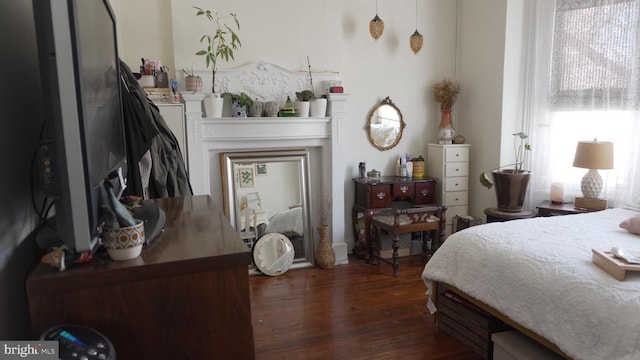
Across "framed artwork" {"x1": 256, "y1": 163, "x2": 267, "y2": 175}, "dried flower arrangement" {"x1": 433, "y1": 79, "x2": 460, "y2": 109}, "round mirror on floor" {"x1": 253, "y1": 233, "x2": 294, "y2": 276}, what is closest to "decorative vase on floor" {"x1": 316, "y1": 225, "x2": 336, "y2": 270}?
"round mirror on floor" {"x1": 253, "y1": 233, "x2": 294, "y2": 276}

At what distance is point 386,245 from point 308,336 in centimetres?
159

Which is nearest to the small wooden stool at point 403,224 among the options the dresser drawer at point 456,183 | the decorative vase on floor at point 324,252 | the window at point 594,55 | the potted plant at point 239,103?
the dresser drawer at point 456,183

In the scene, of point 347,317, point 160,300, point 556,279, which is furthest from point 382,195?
point 160,300

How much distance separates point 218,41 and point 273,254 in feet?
5.94

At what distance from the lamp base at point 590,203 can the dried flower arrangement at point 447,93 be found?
4.79 feet

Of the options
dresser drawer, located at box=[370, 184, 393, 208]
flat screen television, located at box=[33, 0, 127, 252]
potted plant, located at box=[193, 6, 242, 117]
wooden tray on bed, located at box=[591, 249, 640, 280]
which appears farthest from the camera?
dresser drawer, located at box=[370, 184, 393, 208]

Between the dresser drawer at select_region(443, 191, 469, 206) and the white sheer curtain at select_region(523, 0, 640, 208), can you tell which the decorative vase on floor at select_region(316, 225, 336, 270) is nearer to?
the dresser drawer at select_region(443, 191, 469, 206)

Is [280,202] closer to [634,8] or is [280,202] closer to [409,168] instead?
[409,168]

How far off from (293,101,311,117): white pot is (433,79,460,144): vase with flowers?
1.42 meters

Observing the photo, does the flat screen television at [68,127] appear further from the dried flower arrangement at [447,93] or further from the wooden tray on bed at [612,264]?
the dried flower arrangement at [447,93]

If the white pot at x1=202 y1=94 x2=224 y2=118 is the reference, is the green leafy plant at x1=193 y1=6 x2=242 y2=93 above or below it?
above

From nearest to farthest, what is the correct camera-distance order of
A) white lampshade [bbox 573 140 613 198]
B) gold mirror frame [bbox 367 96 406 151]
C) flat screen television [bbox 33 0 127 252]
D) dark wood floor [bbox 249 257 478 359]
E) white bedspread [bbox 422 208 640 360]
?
flat screen television [bbox 33 0 127 252] < white bedspread [bbox 422 208 640 360] < dark wood floor [bbox 249 257 478 359] < white lampshade [bbox 573 140 613 198] < gold mirror frame [bbox 367 96 406 151]

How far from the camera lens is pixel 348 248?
4109mm

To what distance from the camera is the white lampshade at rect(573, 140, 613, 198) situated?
3016 mm
